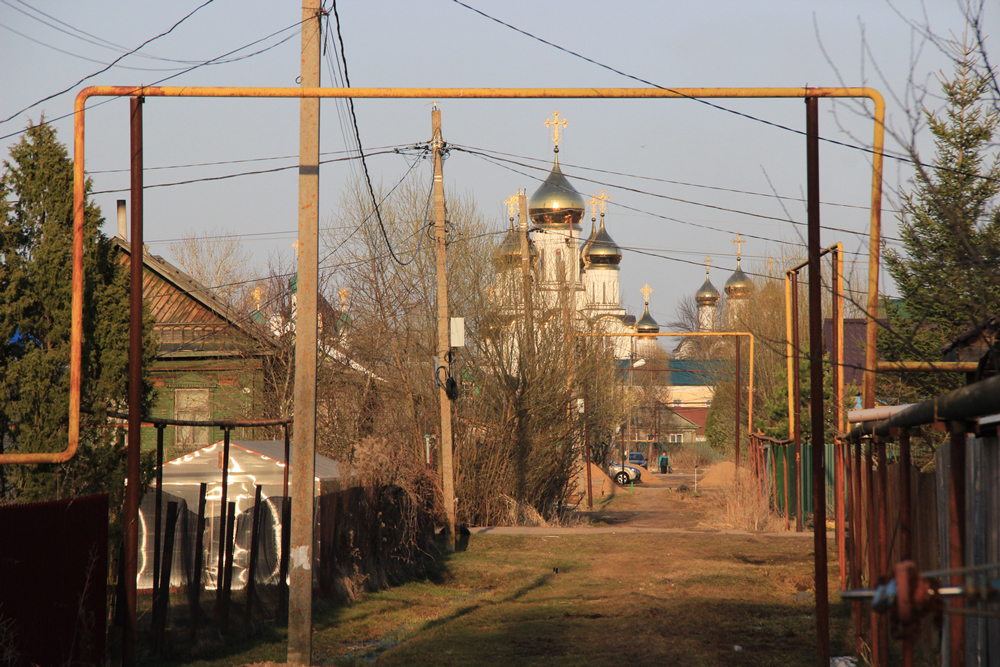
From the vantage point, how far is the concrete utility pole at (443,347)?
1752cm

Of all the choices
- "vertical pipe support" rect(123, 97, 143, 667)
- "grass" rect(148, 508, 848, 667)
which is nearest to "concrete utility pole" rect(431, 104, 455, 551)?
"grass" rect(148, 508, 848, 667)

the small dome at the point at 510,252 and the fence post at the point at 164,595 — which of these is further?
the small dome at the point at 510,252

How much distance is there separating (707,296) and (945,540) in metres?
86.4

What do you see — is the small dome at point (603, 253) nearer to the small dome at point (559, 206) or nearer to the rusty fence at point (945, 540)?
the small dome at point (559, 206)

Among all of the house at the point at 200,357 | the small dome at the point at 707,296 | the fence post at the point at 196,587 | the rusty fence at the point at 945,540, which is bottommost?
the fence post at the point at 196,587

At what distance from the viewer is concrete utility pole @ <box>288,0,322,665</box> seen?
8.34 metres

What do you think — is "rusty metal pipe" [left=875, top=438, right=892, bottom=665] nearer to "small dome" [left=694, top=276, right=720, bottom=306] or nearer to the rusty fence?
the rusty fence

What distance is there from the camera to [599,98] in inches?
309

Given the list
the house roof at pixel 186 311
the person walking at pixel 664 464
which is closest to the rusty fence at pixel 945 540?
the house roof at pixel 186 311

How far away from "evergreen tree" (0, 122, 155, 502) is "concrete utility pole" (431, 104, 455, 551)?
8.63 meters

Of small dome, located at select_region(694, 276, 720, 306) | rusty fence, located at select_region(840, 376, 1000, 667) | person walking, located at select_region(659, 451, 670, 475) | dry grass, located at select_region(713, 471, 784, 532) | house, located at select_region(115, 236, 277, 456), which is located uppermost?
small dome, located at select_region(694, 276, 720, 306)

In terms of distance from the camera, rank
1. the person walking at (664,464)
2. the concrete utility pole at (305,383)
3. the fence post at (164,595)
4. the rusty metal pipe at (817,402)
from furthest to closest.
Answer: the person walking at (664,464) → the fence post at (164,595) → the concrete utility pole at (305,383) → the rusty metal pipe at (817,402)

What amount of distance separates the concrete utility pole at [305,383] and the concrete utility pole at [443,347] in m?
8.60

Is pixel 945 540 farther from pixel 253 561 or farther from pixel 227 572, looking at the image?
pixel 253 561
